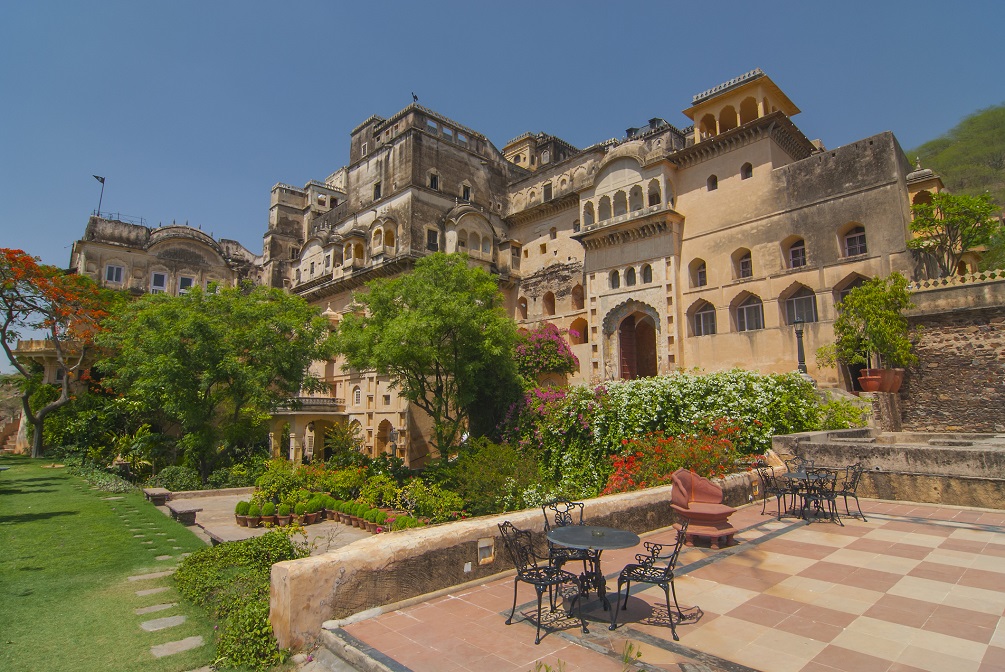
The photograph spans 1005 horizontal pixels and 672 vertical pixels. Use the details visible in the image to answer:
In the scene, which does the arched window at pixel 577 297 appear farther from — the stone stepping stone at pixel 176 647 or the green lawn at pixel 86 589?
the stone stepping stone at pixel 176 647

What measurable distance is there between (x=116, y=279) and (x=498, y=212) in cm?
2355

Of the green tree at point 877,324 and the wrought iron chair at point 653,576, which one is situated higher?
the green tree at point 877,324

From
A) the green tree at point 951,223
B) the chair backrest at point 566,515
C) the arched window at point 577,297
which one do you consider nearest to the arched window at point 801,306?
the green tree at point 951,223

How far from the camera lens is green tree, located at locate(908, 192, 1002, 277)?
17047mm

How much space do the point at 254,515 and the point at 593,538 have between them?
33.3 feet

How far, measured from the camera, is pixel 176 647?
486cm

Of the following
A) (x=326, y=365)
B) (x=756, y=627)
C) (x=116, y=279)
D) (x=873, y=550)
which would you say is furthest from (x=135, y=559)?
(x=116, y=279)

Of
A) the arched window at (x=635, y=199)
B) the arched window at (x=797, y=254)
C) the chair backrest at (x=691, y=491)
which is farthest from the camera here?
the arched window at (x=635, y=199)

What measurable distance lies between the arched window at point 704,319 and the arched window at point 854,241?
4.89m

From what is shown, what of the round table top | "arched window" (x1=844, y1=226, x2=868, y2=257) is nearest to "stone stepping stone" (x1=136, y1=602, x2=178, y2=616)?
the round table top

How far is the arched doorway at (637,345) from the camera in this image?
24.1 metres

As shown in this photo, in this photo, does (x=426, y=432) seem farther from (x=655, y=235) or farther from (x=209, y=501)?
(x=655, y=235)

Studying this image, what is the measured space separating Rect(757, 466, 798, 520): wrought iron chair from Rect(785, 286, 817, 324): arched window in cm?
1121

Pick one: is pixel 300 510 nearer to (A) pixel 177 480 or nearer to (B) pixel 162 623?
(A) pixel 177 480
